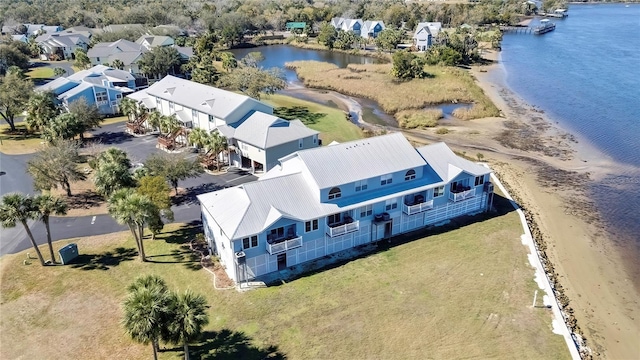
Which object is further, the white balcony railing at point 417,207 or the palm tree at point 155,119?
the palm tree at point 155,119

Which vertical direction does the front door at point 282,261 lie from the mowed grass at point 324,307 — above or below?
above

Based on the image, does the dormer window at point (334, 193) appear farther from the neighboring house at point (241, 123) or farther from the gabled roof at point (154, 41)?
the gabled roof at point (154, 41)

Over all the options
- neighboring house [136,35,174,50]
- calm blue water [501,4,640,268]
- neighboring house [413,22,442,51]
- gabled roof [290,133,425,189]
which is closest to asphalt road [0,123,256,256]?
gabled roof [290,133,425,189]

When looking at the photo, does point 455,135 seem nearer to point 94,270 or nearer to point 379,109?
point 379,109

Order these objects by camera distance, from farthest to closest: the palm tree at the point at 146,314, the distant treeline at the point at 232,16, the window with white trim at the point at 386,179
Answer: the distant treeline at the point at 232,16, the window with white trim at the point at 386,179, the palm tree at the point at 146,314

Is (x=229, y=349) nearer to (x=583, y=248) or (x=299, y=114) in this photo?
(x=583, y=248)

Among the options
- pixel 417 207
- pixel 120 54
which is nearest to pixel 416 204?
pixel 417 207

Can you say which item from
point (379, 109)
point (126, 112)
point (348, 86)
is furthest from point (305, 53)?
point (126, 112)

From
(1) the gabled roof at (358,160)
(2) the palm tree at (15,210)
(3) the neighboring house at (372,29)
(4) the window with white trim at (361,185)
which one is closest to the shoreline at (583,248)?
(1) the gabled roof at (358,160)

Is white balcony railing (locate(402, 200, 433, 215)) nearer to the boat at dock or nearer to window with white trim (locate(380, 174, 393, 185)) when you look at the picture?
window with white trim (locate(380, 174, 393, 185))
